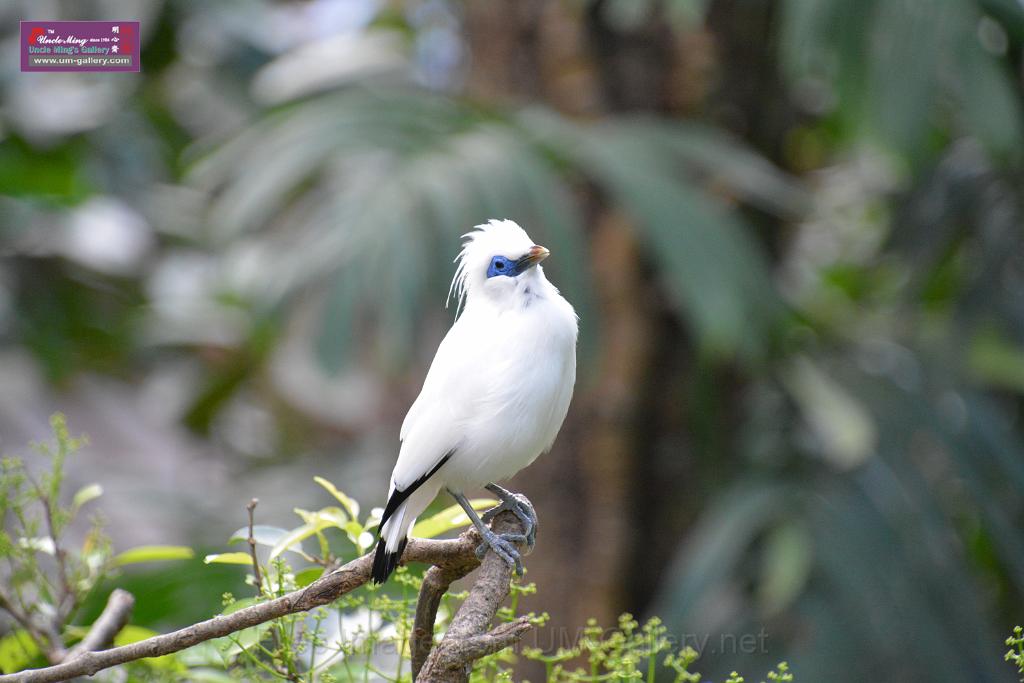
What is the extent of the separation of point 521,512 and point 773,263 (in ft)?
11.8

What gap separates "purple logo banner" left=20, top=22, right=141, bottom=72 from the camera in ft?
10.7

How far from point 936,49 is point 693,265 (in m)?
1.19

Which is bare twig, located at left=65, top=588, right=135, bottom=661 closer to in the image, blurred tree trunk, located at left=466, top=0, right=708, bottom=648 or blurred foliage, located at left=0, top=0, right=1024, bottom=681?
blurred foliage, located at left=0, top=0, right=1024, bottom=681

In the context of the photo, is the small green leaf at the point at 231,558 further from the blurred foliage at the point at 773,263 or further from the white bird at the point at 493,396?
the blurred foliage at the point at 773,263

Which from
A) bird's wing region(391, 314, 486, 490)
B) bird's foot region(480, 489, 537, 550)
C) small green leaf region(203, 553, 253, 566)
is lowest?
bird's foot region(480, 489, 537, 550)

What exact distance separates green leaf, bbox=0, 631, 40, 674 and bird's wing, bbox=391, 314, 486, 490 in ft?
2.54

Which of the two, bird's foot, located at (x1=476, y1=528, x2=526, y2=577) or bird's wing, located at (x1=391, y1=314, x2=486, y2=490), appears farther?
bird's wing, located at (x1=391, y1=314, x2=486, y2=490)

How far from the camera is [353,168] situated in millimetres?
4273

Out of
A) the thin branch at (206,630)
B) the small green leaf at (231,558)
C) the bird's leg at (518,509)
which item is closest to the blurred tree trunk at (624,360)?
the bird's leg at (518,509)

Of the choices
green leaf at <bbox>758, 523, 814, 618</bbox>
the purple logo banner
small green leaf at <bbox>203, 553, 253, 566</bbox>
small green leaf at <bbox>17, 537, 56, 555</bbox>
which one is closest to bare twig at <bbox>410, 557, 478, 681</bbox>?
small green leaf at <bbox>203, 553, 253, 566</bbox>

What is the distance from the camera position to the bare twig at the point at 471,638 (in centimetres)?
129

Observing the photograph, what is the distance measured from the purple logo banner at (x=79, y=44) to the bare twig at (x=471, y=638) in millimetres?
2370

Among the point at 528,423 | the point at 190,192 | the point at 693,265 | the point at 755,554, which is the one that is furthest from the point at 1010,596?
the point at 190,192

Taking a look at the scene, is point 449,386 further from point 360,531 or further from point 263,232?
point 263,232
